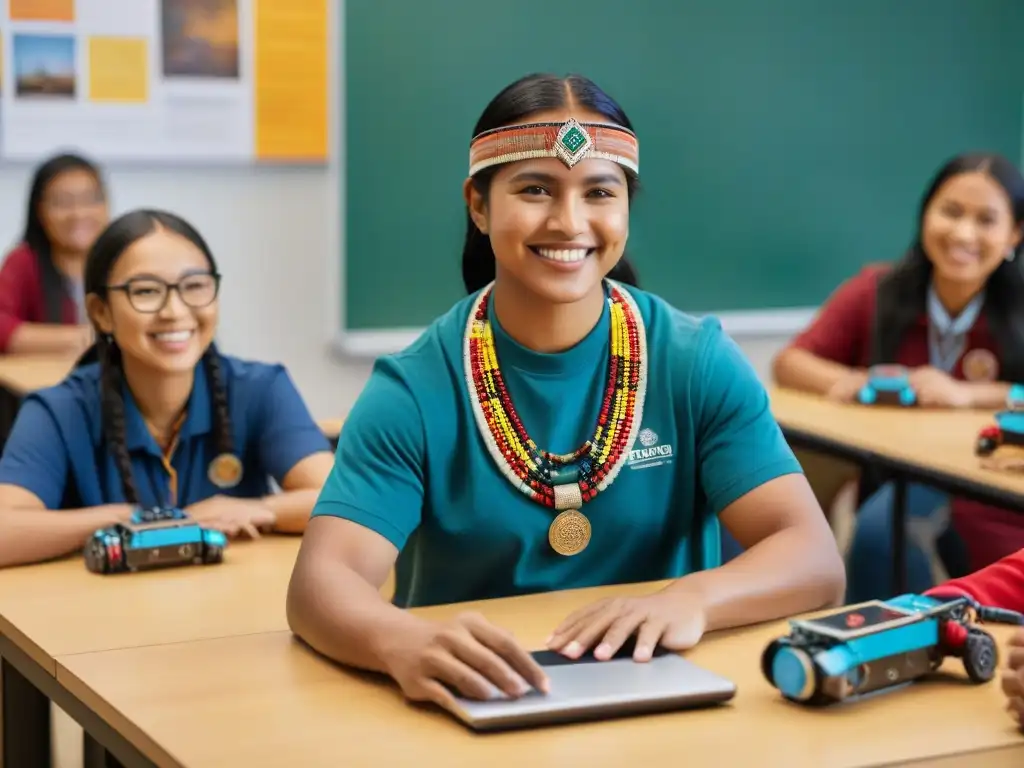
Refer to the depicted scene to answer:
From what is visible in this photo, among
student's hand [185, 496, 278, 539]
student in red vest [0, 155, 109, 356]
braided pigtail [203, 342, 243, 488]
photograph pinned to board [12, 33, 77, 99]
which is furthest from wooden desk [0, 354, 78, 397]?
student's hand [185, 496, 278, 539]

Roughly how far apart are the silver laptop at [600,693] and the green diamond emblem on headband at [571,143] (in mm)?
621

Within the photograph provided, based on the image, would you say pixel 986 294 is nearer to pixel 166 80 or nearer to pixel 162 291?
pixel 162 291

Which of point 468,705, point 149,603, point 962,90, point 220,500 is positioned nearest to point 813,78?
point 962,90

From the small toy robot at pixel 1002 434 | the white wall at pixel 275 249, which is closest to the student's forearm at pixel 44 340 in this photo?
the white wall at pixel 275 249

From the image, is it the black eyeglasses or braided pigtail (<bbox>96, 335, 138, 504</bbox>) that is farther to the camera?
the black eyeglasses

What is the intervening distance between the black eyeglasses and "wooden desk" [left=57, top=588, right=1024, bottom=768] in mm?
1058

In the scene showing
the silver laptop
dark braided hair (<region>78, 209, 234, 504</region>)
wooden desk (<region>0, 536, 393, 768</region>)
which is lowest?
wooden desk (<region>0, 536, 393, 768</region>)

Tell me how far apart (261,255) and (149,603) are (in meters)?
3.19

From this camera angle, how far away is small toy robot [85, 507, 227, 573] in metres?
2.32

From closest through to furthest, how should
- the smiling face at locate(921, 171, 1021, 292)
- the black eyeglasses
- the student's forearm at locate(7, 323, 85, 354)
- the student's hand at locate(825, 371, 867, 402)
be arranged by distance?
the black eyeglasses → the student's hand at locate(825, 371, 867, 402) → the smiling face at locate(921, 171, 1021, 292) → the student's forearm at locate(7, 323, 85, 354)

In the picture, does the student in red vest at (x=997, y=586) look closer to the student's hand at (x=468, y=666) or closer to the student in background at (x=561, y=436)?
the student in background at (x=561, y=436)

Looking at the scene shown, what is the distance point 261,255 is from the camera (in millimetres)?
5254

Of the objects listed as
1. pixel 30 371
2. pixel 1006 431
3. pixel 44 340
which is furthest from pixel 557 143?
pixel 44 340

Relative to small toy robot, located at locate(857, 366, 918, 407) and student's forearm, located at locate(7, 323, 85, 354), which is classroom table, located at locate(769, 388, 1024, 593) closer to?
→ small toy robot, located at locate(857, 366, 918, 407)
